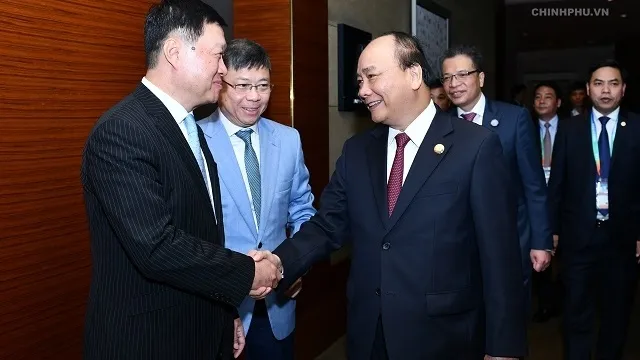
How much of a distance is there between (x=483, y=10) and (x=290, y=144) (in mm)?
6730

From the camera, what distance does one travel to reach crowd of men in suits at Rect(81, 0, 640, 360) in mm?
1575

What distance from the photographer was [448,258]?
1.85m

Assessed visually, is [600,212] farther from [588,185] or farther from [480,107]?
[480,107]

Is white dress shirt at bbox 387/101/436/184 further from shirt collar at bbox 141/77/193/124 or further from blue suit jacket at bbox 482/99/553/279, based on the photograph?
blue suit jacket at bbox 482/99/553/279

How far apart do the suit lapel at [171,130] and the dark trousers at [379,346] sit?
75cm

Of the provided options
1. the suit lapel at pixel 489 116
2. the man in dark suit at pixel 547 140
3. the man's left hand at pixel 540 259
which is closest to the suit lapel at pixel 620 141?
the man's left hand at pixel 540 259

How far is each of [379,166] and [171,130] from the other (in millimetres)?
728

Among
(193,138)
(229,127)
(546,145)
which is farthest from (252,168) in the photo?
(546,145)

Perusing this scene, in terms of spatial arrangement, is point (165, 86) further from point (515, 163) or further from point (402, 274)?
point (515, 163)

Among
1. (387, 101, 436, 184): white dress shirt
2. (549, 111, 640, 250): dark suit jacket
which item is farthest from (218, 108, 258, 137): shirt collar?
(549, 111, 640, 250): dark suit jacket

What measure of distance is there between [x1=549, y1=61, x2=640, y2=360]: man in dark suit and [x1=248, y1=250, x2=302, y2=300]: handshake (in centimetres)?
227

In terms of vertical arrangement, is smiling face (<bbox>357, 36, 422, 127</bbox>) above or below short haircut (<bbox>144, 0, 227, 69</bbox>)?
below

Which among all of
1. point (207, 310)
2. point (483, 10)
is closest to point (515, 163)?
point (207, 310)

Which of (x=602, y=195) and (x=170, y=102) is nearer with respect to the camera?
(x=170, y=102)
